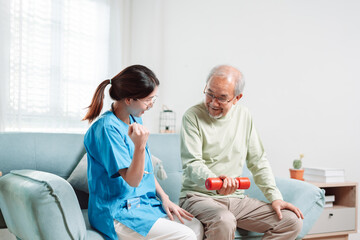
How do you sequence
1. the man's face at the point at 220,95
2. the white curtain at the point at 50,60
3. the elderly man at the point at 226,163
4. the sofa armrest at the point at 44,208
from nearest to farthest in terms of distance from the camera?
the sofa armrest at the point at 44,208
the elderly man at the point at 226,163
the man's face at the point at 220,95
the white curtain at the point at 50,60

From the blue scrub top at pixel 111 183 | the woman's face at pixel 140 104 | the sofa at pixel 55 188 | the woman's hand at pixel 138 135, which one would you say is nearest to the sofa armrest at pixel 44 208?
the sofa at pixel 55 188

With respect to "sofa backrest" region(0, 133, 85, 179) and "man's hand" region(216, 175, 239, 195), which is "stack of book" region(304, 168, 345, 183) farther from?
"sofa backrest" region(0, 133, 85, 179)

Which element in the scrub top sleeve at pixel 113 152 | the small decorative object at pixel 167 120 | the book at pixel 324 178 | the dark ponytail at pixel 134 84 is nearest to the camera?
the scrub top sleeve at pixel 113 152

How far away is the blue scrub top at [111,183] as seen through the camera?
1382 mm

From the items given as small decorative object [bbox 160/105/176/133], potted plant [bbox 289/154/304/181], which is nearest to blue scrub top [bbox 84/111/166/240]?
small decorative object [bbox 160/105/176/133]

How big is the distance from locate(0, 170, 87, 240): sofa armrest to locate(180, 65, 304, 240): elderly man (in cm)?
56

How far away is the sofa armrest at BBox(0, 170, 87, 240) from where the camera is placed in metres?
1.23

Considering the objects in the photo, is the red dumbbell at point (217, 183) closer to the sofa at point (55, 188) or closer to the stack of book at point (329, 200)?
the sofa at point (55, 188)

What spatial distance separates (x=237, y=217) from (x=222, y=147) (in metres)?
0.35

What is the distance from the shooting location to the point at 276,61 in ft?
10.3

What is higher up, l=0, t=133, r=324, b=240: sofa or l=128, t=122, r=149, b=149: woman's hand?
l=128, t=122, r=149, b=149: woman's hand

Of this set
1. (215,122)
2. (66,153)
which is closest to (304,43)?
(215,122)

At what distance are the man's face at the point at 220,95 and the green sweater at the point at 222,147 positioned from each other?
79 mm

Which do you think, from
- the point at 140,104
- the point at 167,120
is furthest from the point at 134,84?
the point at 167,120
